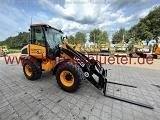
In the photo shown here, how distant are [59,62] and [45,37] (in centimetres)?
118

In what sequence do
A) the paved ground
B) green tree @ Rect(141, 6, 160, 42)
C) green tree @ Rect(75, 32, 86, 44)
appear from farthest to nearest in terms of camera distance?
1. green tree @ Rect(75, 32, 86, 44)
2. green tree @ Rect(141, 6, 160, 42)
3. the paved ground

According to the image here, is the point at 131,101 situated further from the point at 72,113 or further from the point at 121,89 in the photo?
the point at 72,113

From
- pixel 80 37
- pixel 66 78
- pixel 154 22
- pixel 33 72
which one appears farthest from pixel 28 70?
pixel 80 37

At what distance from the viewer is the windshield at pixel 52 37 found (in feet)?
15.3

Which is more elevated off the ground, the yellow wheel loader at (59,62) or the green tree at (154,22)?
the green tree at (154,22)

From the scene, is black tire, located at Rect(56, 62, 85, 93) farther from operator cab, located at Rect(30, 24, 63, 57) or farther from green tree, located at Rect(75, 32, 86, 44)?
green tree, located at Rect(75, 32, 86, 44)

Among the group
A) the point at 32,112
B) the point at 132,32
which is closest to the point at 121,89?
the point at 32,112

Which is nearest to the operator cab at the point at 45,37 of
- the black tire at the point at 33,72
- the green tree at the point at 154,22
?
the black tire at the point at 33,72

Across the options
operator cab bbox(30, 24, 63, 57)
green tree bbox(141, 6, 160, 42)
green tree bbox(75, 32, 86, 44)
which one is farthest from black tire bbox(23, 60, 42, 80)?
green tree bbox(75, 32, 86, 44)

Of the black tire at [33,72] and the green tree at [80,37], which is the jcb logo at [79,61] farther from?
the green tree at [80,37]

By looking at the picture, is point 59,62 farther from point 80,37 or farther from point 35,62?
point 80,37

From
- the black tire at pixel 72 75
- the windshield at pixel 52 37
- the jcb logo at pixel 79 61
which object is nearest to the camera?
the black tire at pixel 72 75

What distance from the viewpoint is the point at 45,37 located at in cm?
452

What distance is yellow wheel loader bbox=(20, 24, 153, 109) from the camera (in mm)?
3719
